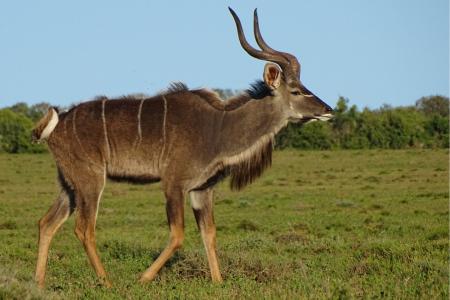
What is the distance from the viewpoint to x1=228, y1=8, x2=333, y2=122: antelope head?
861 centimetres

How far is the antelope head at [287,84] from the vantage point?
861 centimetres

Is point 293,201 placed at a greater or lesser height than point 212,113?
lesser

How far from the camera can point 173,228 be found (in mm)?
8164

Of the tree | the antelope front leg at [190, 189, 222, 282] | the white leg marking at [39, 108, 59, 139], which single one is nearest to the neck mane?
the antelope front leg at [190, 189, 222, 282]

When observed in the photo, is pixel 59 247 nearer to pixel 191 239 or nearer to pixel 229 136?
pixel 191 239

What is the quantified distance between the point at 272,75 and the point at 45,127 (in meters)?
2.24

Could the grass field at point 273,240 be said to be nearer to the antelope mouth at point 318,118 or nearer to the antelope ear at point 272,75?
the antelope mouth at point 318,118

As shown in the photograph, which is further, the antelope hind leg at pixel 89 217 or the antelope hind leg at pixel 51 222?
the antelope hind leg at pixel 51 222

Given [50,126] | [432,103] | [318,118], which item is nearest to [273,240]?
[318,118]

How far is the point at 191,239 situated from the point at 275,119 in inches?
199

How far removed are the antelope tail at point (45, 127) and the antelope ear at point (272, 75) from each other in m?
2.07

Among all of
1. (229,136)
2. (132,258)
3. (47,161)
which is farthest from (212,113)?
(47,161)

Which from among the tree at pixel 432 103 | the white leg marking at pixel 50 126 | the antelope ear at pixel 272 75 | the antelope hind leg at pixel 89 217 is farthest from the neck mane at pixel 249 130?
the tree at pixel 432 103

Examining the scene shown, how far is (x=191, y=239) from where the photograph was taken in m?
13.4
